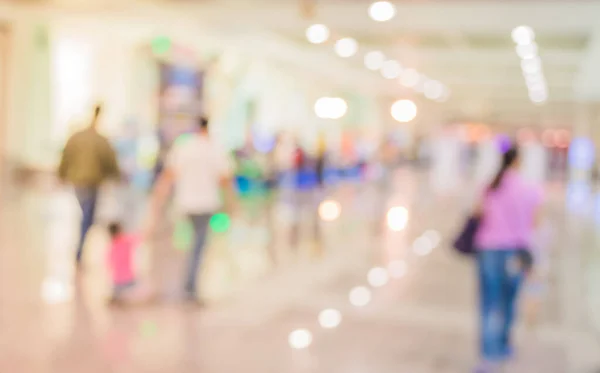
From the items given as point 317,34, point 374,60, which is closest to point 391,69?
point 374,60

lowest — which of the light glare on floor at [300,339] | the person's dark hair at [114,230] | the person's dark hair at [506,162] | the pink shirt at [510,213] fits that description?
the light glare on floor at [300,339]

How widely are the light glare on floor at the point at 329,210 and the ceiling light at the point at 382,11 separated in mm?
3872

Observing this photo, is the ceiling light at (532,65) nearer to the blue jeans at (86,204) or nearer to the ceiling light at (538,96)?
the ceiling light at (538,96)

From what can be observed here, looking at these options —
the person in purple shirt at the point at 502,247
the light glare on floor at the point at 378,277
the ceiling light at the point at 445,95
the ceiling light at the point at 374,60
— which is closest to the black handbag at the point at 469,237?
the person in purple shirt at the point at 502,247

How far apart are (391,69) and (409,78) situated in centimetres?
367

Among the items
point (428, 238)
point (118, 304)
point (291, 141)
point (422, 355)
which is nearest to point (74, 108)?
point (291, 141)

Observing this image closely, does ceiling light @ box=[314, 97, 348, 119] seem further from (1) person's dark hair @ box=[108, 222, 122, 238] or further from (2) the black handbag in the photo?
(2) the black handbag

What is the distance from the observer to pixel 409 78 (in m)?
31.9

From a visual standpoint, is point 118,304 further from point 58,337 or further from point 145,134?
point 145,134

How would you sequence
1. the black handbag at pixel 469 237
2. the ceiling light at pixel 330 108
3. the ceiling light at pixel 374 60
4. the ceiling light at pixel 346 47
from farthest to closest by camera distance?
the ceiling light at pixel 330 108
the ceiling light at pixel 374 60
the ceiling light at pixel 346 47
the black handbag at pixel 469 237

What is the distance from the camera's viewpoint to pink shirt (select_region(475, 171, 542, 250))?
217 inches

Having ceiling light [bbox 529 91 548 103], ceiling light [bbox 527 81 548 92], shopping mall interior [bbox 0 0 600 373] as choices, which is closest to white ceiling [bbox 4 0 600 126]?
shopping mall interior [bbox 0 0 600 373]

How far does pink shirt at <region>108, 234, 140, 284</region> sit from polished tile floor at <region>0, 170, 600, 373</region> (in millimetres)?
289

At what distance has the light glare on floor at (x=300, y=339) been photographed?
19.2ft
